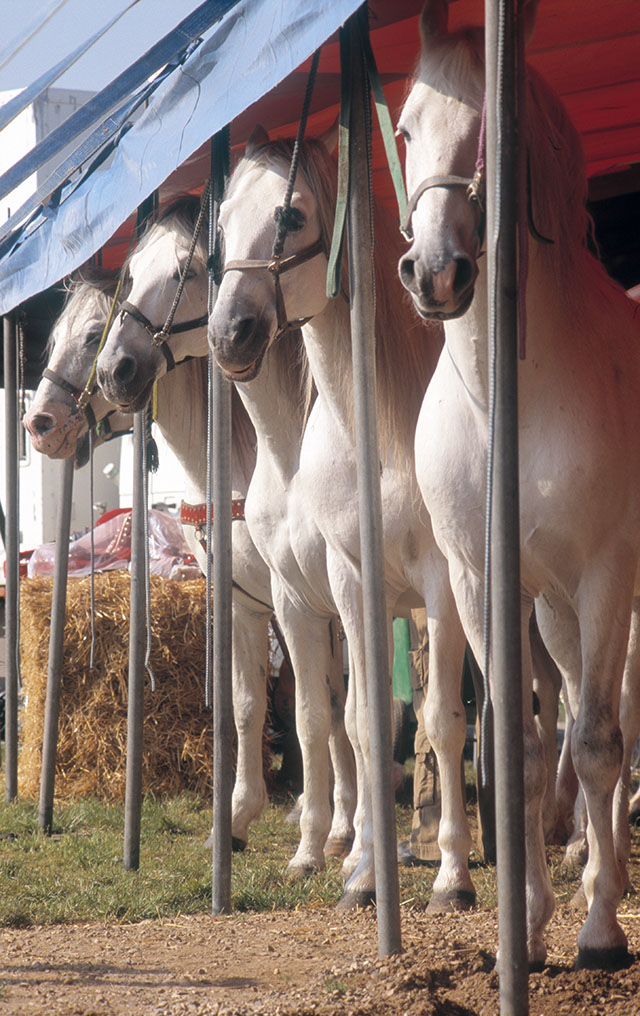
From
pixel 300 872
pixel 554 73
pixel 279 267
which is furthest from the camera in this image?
pixel 300 872

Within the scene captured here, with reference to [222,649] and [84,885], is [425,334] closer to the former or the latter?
[222,649]

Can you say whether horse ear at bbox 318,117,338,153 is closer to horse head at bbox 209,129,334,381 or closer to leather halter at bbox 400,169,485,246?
horse head at bbox 209,129,334,381

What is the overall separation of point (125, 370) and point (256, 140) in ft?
3.57

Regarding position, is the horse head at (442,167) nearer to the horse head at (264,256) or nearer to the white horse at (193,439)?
the horse head at (264,256)

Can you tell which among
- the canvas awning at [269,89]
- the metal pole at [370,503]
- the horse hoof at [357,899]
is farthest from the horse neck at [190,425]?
the metal pole at [370,503]

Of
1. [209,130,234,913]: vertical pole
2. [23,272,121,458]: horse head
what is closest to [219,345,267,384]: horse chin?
[209,130,234,913]: vertical pole

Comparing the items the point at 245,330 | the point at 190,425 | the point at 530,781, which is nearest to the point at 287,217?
the point at 245,330

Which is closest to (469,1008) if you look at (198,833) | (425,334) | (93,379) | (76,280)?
(425,334)

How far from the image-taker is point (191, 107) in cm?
332

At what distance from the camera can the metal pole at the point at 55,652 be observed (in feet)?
19.3

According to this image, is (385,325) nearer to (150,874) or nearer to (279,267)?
(279,267)

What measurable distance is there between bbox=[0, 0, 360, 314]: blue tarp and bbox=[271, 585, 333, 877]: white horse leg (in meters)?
1.71

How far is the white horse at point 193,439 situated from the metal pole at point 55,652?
443mm

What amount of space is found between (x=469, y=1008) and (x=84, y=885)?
2296 mm
